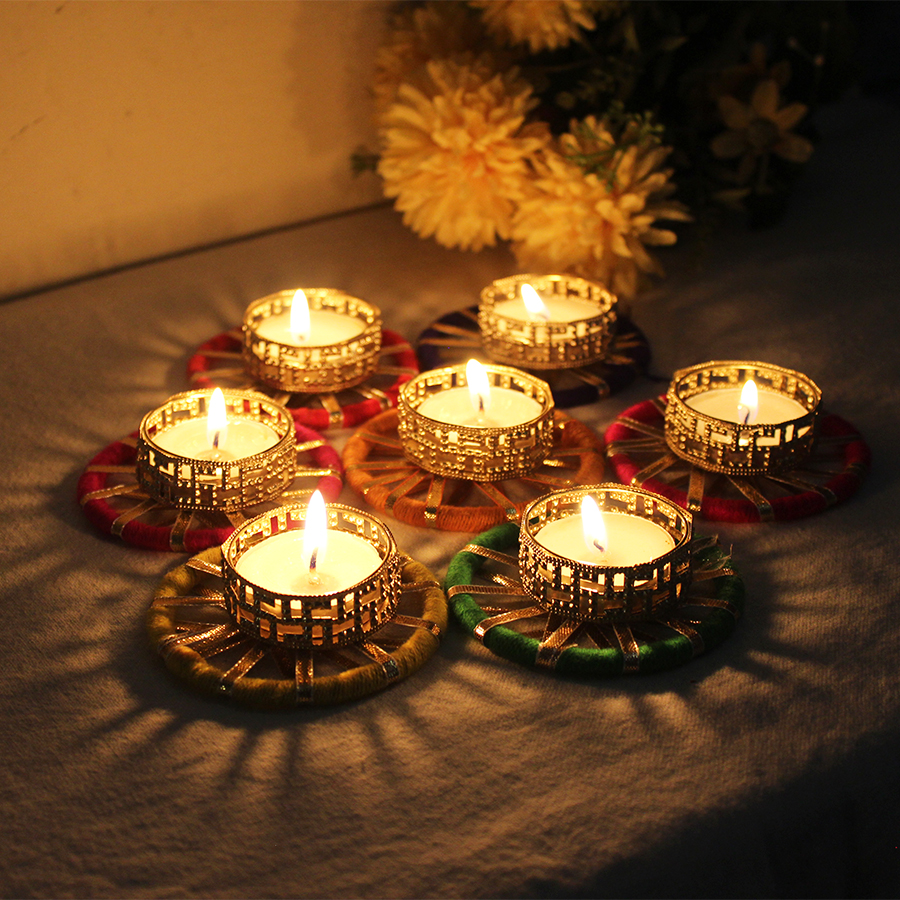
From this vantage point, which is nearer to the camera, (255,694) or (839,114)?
(255,694)

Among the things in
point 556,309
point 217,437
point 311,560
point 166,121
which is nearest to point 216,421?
point 217,437

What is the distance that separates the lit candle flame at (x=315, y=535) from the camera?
1118 millimetres

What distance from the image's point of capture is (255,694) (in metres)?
1.04

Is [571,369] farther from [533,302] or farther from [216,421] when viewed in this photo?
[216,421]

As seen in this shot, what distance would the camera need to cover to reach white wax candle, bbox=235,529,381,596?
3.68ft

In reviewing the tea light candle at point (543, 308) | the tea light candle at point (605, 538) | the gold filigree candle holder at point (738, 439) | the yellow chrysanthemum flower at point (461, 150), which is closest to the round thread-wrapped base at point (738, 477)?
the gold filigree candle holder at point (738, 439)

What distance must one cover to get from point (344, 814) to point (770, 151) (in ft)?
4.47

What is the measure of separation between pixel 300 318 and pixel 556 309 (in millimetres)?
367

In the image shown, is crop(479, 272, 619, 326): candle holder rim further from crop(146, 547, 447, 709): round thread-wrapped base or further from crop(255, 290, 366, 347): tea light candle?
crop(146, 547, 447, 709): round thread-wrapped base

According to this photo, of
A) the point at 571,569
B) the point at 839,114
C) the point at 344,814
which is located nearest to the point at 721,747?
the point at 571,569

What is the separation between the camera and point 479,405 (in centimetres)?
140

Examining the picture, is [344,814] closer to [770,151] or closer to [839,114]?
[770,151]

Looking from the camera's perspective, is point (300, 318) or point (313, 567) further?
point (300, 318)

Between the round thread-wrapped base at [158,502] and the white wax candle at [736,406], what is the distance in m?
0.44
